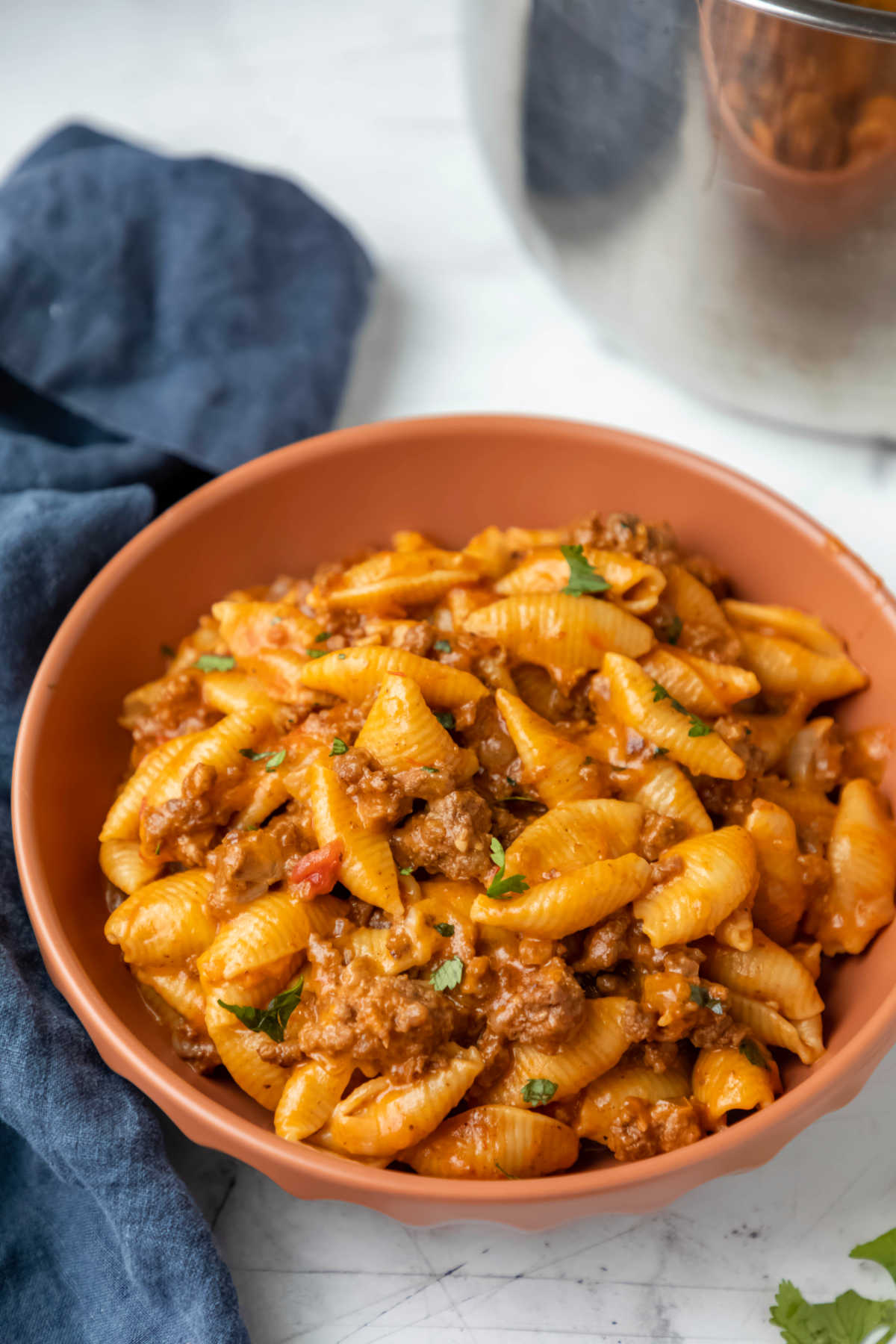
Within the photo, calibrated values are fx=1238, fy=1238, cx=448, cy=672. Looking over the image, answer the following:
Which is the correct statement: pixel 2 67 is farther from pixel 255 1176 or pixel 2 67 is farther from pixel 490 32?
pixel 255 1176

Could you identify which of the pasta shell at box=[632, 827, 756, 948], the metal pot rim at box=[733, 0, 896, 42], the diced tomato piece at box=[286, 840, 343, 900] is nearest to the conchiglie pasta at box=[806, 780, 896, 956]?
the pasta shell at box=[632, 827, 756, 948]

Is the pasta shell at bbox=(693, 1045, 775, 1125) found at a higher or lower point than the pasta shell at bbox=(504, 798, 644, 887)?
lower

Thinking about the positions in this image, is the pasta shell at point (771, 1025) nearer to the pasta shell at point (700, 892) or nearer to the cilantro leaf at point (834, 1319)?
the pasta shell at point (700, 892)

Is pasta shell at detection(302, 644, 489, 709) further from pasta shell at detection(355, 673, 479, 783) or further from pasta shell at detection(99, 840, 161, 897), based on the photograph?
pasta shell at detection(99, 840, 161, 897)

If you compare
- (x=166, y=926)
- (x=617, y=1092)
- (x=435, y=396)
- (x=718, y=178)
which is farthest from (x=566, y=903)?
(x=435, y=396)

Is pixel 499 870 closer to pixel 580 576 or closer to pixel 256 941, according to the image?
pixel 256 941

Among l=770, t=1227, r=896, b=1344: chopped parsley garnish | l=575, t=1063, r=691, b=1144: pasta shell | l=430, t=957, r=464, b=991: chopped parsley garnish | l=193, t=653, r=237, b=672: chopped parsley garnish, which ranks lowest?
l=770, t=1227, r=896, b=1344: chopped parsley garnish

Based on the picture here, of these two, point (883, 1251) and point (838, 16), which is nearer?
point (838, 16)
